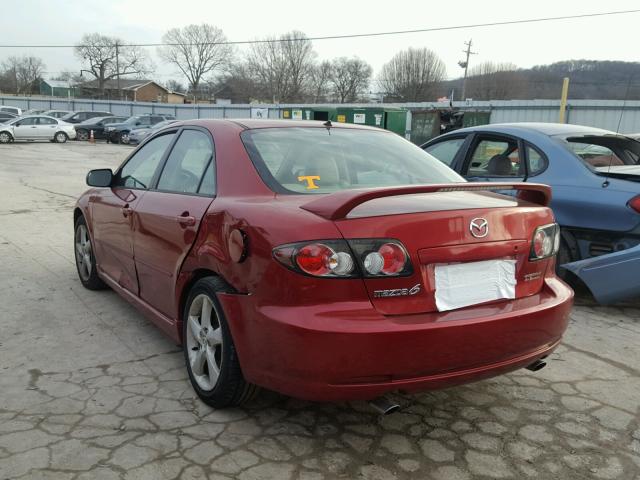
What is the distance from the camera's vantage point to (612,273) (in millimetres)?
4406

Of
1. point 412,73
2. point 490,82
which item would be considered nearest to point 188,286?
point 490,82

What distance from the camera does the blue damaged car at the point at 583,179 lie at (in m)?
4.43

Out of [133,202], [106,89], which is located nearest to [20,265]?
[133,202]

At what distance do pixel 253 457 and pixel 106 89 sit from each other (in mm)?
93382

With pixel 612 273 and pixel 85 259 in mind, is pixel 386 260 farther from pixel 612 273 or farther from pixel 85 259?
pixel 85 259

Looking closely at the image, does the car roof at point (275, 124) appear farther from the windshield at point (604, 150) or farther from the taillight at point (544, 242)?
the windshield at point (604, 150)

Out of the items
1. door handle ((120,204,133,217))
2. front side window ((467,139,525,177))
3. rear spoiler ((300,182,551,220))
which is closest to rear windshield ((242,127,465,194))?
rear spoiler ((300,182,551,220))

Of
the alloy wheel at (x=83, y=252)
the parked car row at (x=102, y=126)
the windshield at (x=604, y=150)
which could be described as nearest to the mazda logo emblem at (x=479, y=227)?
the windshield at (x=604, y=150)

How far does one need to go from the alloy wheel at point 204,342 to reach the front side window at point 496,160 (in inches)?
137

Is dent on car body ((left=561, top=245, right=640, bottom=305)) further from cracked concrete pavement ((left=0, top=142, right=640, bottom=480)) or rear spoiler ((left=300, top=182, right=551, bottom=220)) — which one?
rear spoiler ((left=300, top=182, right=551, bottom=220))

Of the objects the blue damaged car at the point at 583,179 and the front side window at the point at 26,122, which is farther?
the front side window at the point at 26,122

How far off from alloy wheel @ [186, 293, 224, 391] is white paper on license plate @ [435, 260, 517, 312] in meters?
1.13

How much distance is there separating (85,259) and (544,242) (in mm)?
4009

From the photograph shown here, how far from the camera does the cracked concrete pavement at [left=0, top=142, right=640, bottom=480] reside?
251 centimetres
